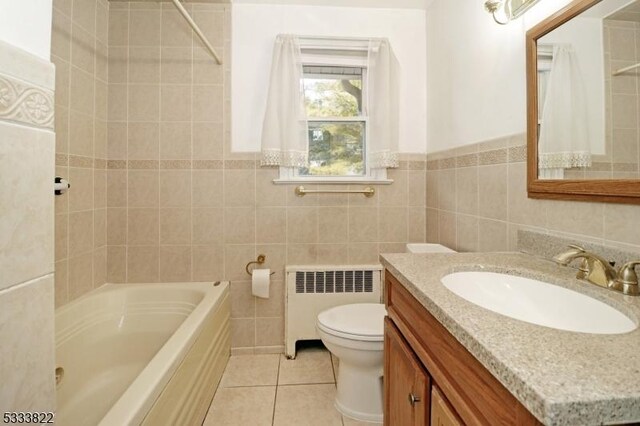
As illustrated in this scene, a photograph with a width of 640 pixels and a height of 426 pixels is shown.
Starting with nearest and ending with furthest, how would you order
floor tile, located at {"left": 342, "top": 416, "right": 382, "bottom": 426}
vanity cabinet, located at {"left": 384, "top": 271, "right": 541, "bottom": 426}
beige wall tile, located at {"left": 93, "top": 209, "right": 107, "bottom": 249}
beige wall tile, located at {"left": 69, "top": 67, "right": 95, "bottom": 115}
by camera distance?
vanity cabinet, located at {"left": 384, "top": 271, "right": 541, "bottom": 426} → floor tile, located at {"left": 342, "top": 416, "right": 382, "bottom": 426} → beige wall tile, located at {"left": 69, "top": 67, "right": 95, "bottom": 115} → beige wall tile, located at {"left": 93, "top": 209, "right": 107, "bottom": 249}

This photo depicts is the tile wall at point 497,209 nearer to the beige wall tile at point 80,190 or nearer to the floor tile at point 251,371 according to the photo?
the floor tile at point 251,371

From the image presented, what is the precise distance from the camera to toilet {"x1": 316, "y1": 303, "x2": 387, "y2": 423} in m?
1.43

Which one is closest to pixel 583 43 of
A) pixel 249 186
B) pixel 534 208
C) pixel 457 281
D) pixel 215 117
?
pixel 534 208

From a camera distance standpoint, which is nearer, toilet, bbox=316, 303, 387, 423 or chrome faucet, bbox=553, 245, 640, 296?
chrome faucet, bbox=553, 245, 640, 296

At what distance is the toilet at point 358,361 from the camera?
4.70 ft

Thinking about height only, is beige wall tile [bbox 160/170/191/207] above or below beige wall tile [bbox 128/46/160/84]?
below

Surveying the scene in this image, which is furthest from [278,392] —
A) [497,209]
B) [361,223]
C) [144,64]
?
[144,64]

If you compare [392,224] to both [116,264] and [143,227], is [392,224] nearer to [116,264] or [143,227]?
[143,227]

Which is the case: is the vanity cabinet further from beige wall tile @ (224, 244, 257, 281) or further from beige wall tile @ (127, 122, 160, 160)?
beige wall tile @ (127, 122, 160, 160)

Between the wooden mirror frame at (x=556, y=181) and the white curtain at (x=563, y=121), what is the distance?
0.10ft

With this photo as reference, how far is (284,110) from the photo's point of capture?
1.98m

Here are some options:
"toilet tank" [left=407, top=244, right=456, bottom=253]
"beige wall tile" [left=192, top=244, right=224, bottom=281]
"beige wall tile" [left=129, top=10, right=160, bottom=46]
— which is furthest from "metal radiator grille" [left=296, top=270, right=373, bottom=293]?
"beige wall tile" [left=129, top=10, right=160, bottom=46]

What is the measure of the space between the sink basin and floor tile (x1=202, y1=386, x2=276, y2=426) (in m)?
1.17

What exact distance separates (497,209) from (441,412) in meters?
1.00
